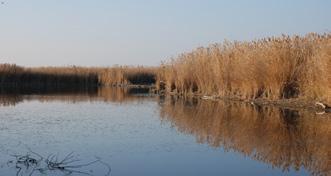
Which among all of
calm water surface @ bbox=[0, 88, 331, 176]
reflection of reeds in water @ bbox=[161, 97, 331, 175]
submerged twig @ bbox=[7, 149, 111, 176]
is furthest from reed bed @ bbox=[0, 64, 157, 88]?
submerged twig @ bbox=[7, 149, 111, 176]

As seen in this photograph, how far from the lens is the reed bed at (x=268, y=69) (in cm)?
1814

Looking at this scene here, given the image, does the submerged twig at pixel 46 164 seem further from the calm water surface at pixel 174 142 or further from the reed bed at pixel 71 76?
the reed bed at pixel 71 76

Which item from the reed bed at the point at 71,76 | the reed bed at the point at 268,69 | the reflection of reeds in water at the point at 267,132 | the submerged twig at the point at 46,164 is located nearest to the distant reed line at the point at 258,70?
the reed bed at the point at 268,69

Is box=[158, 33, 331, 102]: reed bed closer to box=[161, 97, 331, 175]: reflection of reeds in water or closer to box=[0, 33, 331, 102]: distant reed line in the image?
box=[0, 33, 331, 102]: distant reed line

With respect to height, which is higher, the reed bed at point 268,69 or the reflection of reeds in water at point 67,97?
the reed bed at point 268,69

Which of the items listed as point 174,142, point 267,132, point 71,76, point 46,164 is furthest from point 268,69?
point 71,76

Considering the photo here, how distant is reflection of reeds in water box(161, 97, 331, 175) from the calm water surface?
0.04 feet

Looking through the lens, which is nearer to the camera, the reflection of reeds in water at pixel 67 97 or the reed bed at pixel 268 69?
the reed bed at pixel 268 69

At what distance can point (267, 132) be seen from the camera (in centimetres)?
1251

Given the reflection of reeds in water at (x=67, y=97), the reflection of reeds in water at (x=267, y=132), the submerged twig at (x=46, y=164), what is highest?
the reflection of reeds in water at (x=67, y=97)

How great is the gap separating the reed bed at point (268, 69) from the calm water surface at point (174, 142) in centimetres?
201

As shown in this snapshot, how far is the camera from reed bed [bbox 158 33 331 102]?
18141 mm

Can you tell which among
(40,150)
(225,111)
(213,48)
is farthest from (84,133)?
(213,48)

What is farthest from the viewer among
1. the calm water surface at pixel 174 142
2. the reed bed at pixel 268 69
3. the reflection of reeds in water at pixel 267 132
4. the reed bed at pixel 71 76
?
the reed bed at pixel 71 76
